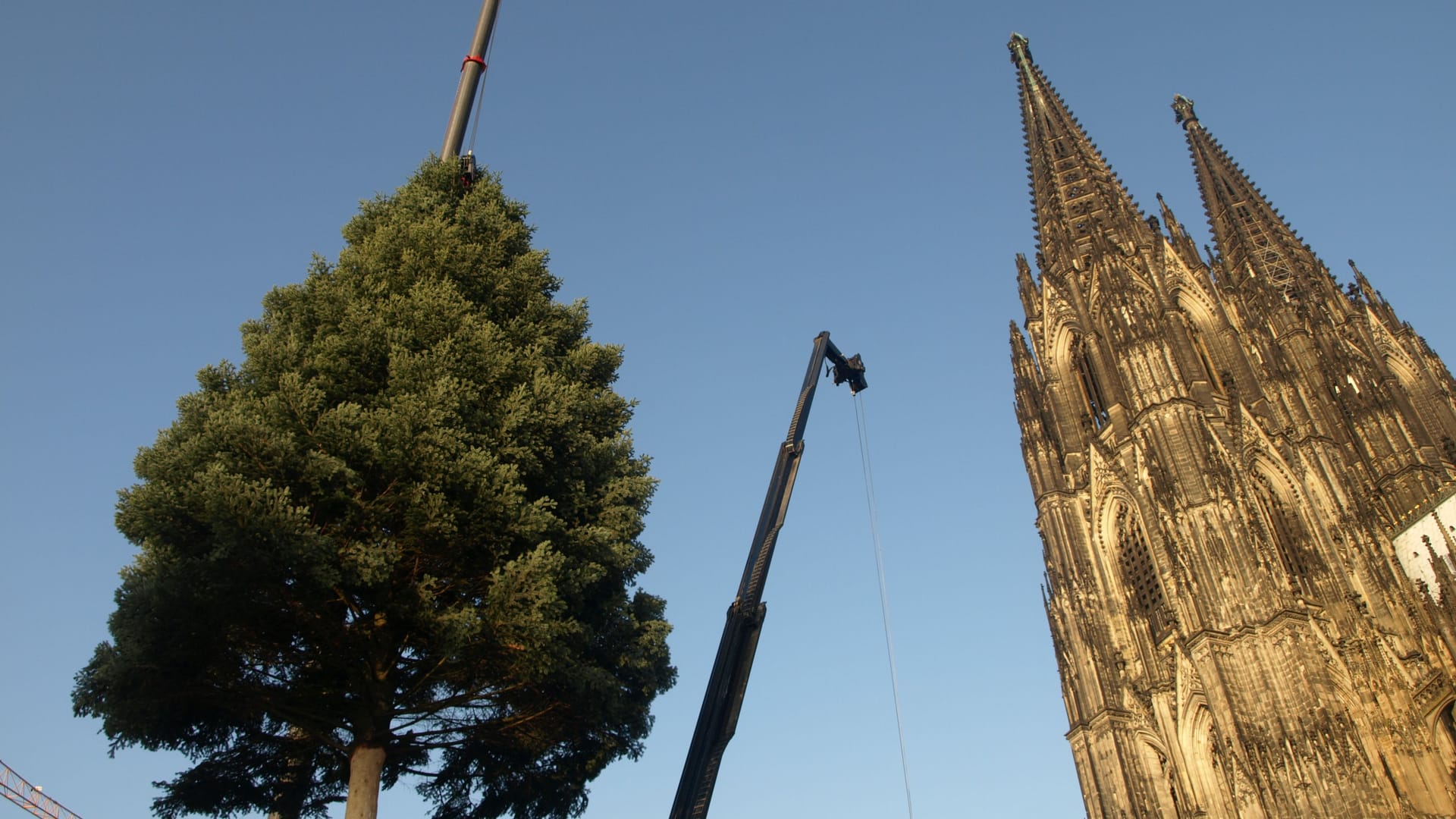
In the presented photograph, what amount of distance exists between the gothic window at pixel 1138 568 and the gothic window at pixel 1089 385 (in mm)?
4355

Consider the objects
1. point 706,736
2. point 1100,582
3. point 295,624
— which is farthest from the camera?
point 1100,582

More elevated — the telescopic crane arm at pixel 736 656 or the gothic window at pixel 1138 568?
the gothic window at pixel 1138 568

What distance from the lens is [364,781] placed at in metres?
10.5

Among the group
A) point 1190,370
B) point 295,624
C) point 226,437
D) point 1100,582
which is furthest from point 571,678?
point 1190,370

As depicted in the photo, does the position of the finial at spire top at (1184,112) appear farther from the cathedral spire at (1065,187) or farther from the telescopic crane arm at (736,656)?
the telescopic crane arm at (736,656)

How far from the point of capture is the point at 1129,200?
48.1 metres

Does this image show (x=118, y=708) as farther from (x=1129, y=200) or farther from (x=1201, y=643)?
(x=1129, y=200)

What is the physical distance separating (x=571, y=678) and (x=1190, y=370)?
94.9 ft

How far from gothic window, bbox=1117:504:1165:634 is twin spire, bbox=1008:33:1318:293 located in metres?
12.3

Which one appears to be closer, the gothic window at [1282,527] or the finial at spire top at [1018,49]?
the gothic window at [1282,527]

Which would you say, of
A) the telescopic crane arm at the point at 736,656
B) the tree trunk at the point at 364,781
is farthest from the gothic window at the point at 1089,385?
the tree trunk at the point at 364,781

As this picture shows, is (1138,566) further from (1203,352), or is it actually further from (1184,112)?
(1184,112)

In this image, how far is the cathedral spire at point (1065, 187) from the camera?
44.3m

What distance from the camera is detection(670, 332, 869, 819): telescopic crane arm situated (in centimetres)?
1342
